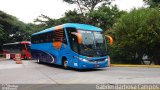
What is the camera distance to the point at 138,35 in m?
28.7

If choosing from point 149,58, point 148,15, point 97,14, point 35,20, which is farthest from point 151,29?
point 35,20

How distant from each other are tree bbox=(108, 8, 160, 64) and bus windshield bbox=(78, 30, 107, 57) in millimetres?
7190

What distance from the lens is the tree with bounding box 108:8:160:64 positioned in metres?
28.4

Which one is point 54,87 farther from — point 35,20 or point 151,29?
point 35,20

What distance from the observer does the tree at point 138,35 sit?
2836 cm

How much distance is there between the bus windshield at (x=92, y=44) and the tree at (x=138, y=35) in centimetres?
719

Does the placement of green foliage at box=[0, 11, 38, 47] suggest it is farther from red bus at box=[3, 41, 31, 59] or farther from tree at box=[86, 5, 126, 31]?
tree at box=[86, 5, 126, 31]

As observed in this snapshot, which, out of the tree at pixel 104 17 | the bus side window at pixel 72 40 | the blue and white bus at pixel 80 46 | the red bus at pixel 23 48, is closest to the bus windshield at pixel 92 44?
the blue and white bus at pixel 80 46

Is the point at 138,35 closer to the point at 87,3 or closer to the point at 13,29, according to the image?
the point at 87,3

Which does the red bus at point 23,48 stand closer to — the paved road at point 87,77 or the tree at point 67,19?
the tree at point 67,19

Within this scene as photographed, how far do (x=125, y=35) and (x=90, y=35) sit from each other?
8.81 m

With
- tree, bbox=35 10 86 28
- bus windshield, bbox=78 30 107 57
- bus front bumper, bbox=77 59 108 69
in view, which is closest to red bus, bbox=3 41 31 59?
tree, bbox=35 10 86 28

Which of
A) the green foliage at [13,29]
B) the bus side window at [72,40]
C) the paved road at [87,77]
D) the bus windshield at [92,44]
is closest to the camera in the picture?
the paved road at [87,77]

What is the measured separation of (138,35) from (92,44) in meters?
8.45
